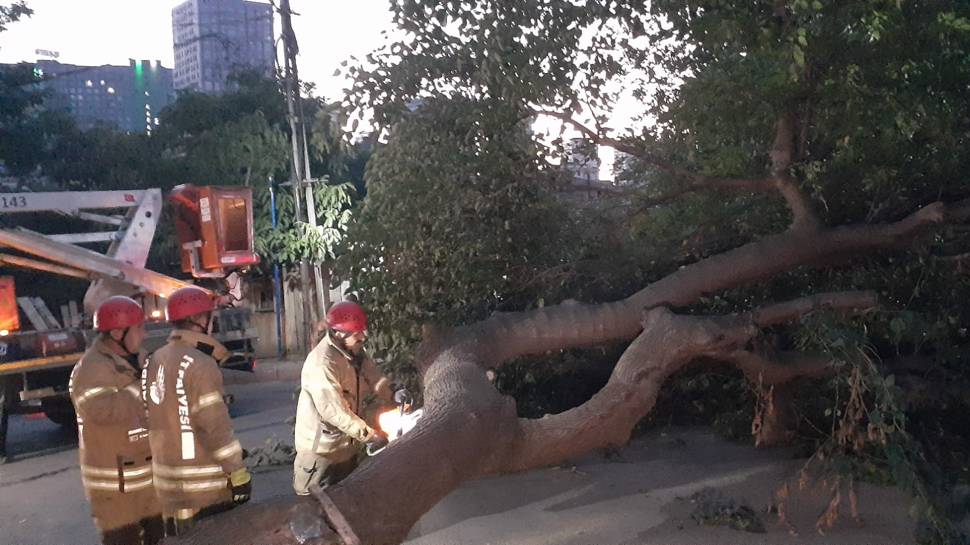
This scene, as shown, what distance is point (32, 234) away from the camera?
971cm

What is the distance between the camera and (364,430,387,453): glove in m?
4.81

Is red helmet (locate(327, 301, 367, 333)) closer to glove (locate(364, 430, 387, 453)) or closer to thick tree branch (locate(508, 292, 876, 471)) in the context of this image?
glove (locate(364, 430, 387, 453))

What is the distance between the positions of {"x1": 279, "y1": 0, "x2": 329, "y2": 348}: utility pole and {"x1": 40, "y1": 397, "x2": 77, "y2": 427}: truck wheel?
185 inches

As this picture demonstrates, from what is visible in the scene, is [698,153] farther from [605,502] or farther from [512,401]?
[512,401]

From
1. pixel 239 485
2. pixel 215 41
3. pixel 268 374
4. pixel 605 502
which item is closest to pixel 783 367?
pixel 605 502

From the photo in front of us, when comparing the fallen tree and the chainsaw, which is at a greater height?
the fallen tree

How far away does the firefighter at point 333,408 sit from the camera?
15.7 ft

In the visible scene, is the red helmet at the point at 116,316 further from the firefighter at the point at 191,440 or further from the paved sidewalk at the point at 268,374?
the paved sidewalk at the point at 268,374

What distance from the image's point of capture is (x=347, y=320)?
16.4 feet

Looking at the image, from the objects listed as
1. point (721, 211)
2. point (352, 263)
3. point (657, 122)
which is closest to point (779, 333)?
point (721, 211)

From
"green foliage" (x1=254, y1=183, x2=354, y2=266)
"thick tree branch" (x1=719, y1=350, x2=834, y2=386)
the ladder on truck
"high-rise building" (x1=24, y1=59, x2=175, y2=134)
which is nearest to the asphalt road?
"thick tree branch" (x1=719, y1=350, x2=834, y2=386)

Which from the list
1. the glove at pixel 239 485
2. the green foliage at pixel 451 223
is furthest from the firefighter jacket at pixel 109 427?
the green foliage at pixel 451 223

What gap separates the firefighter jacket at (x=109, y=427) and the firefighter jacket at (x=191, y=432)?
0.35 metres

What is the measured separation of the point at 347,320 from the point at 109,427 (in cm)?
133
